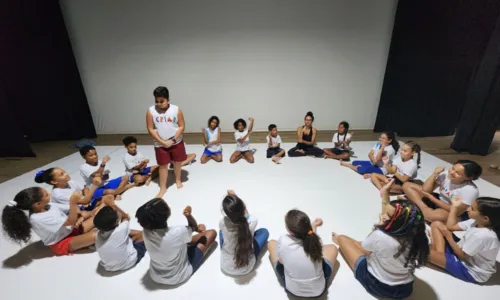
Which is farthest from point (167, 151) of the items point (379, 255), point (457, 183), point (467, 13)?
point (467, 13)

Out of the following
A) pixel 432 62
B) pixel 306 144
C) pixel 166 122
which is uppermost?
pixel 432 62

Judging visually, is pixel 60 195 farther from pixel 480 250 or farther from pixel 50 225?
pixel 480 250

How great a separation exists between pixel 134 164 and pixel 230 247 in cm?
189

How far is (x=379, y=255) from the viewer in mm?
1323

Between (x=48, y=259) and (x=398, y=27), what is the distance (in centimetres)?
570

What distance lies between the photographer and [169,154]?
106 inches

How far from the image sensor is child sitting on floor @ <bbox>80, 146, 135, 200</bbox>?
2389 millimetres

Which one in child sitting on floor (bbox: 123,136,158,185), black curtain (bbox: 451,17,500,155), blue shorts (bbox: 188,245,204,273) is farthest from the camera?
black curtain (bbox: 451,17,500,155)

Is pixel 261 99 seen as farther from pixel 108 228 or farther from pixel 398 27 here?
pixel 108 228

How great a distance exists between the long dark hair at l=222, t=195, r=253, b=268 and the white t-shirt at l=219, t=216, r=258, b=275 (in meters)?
0.03

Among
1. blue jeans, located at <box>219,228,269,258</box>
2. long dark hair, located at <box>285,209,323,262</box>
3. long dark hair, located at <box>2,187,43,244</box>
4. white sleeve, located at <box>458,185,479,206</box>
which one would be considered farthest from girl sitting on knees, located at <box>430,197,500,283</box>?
long dark hair, located at <box>2,187,43,244</box>

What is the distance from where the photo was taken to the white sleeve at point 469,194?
1.86 meters

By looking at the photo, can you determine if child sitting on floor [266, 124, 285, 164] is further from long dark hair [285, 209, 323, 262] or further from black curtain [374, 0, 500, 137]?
black curtain [374, 0, 500, 137]

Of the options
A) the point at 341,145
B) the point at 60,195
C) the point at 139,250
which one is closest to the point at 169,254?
the point at 139,250
